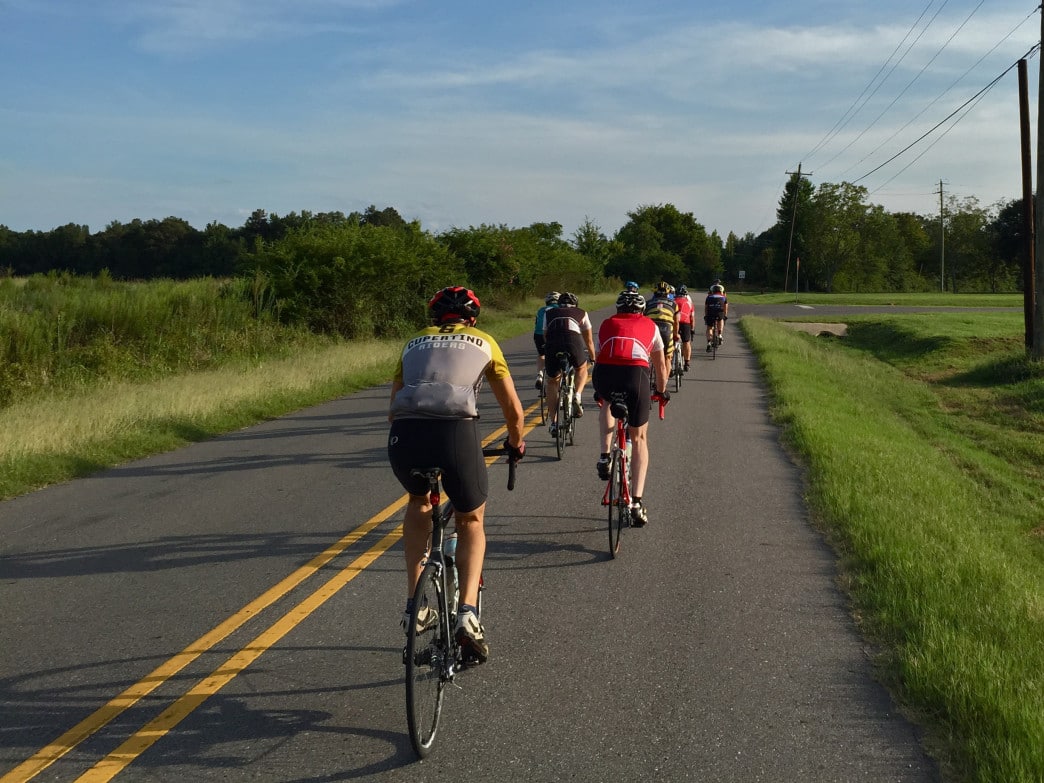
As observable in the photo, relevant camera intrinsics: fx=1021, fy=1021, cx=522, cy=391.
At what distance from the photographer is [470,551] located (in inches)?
187

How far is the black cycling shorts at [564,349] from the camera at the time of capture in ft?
39.1

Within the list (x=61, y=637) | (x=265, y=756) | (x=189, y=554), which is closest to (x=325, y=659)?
(x=265, y=756)

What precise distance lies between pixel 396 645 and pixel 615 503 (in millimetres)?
2416

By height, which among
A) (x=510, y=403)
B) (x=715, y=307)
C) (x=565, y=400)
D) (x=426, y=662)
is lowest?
(x=426, y=662)

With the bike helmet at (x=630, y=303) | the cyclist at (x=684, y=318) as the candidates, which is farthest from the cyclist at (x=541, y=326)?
the cyclist at (x=684, y=318)

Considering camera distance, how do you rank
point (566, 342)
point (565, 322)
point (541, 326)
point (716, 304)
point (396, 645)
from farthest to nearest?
point (716, 304), point (541, 326), point (565, 322), point (566, 342), point (396, 645)

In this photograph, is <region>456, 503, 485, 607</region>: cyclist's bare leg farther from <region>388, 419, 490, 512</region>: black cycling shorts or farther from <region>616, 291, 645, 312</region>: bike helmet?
<region>616, 291, 645, 312</region>: bike helmet

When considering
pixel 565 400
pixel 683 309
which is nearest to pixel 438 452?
pixel 565 400

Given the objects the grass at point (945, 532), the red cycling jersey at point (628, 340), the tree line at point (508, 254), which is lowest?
the grass at point (945, 532)

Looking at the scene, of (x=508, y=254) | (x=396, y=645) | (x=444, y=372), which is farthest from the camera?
(x=508, y=254)

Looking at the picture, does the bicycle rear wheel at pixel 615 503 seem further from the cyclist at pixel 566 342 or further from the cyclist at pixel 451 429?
the cyclist at pixel 566 342

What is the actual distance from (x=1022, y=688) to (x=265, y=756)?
3347mm

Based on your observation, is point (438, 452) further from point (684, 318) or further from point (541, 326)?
point (684, 318)

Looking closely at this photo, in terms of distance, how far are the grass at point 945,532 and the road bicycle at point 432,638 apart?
6.82ft
